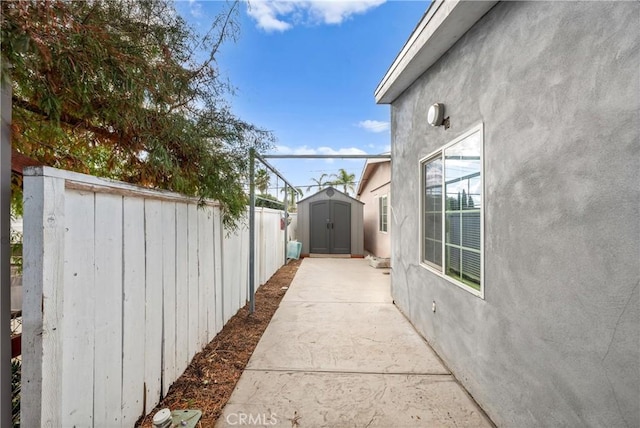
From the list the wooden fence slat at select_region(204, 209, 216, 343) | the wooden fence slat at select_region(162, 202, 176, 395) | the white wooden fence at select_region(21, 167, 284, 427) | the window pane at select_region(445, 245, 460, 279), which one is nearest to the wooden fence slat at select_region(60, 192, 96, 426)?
the white wooden fence at select_region(21, 167, 284, 427)

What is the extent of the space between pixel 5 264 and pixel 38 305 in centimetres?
26

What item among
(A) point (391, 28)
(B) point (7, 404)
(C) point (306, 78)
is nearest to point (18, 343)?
(B) point (7, 404)

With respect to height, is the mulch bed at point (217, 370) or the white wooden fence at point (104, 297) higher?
the white wooden fence at point (104, 297)

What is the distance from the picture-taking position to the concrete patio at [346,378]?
1941 mm

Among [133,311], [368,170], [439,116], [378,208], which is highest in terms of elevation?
[368,170]

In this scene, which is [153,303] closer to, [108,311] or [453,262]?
[108,311]

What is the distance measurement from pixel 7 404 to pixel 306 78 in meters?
6.74

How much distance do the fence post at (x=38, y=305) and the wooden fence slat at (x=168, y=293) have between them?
0.86 metres

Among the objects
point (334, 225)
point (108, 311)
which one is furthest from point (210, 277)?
point (334, 225)

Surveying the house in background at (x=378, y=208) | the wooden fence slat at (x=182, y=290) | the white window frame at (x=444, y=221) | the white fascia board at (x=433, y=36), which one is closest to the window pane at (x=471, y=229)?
the white window frame at (x=444, y=221)

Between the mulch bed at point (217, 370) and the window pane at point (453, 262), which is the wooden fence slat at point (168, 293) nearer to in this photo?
the mulch bed at point (217, 370)
